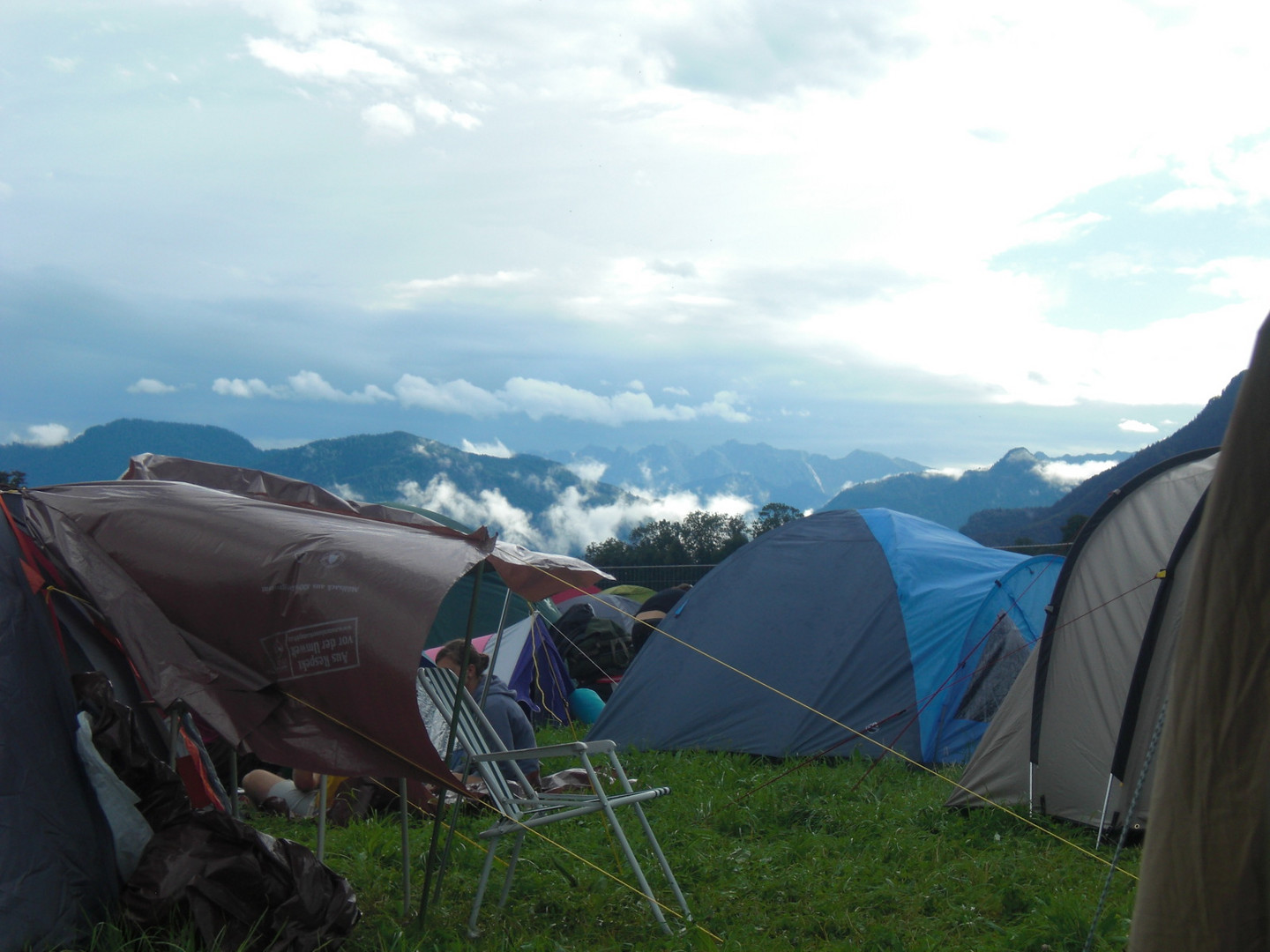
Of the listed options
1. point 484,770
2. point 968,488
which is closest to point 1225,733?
point 484,770

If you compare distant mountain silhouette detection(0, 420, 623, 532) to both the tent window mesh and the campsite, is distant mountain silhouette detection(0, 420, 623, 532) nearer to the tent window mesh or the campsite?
the tent window mesh

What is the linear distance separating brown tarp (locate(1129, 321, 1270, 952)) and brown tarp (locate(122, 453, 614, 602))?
112 inches

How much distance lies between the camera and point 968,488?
89188 millimetres

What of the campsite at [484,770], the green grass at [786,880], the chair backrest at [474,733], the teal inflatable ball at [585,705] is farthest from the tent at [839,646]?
the chair backrest at [474,733]

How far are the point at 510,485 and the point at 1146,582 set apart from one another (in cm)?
Result: 11307

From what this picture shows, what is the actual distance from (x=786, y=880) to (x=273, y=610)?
274 centimetres

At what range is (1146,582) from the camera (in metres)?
5.12

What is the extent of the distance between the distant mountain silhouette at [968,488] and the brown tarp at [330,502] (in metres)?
75.0

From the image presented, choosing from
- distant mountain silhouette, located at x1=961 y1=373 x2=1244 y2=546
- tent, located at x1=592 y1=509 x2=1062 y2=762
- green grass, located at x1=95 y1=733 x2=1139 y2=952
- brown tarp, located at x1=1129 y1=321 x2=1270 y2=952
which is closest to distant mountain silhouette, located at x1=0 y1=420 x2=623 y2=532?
distant mountain silhouette, located at x1=961 y1=373 x2=1244 y2=546

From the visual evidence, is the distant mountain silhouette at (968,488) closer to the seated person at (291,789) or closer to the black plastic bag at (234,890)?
the seated person at (291,789)

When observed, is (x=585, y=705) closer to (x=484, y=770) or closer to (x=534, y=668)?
(x=534, y=668)

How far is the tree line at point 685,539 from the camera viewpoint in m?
20.3

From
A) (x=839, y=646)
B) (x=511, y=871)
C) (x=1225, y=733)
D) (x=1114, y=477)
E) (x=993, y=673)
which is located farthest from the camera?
(x=1114, y=477)

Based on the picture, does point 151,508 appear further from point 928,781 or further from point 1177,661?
point 928,781
